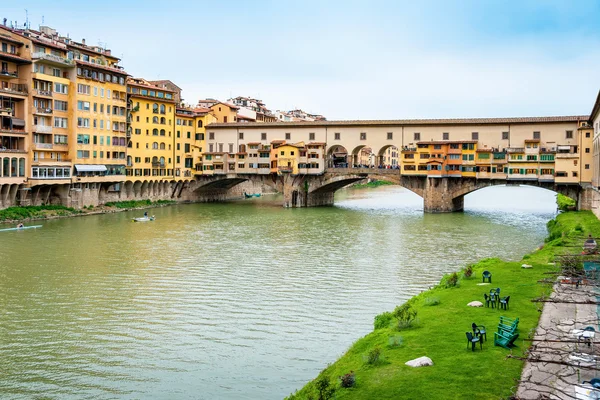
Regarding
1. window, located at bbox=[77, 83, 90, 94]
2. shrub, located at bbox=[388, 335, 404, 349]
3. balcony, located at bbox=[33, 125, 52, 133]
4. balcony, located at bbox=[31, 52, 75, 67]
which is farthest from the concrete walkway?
window, located at bbox=[77, 83, 90, 94]

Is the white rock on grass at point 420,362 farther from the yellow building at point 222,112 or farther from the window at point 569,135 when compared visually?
the yellow building at point 222,112

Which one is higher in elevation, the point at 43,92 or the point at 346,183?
the point at 43,92

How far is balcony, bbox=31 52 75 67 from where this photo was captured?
47656mm

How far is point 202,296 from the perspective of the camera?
2247 cm

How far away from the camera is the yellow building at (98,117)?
52.7 m

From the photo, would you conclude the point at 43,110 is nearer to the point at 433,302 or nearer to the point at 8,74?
the point at 8,74

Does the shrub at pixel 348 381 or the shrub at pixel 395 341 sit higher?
the shrub at pixel 395 341

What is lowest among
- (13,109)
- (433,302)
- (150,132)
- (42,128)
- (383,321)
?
(383,321)

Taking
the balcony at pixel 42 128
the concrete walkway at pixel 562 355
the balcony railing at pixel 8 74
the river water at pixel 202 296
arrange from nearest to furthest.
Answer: the concrete walkway at pixel 562 355 → the river water at pixel 202 296 → the balcony railing at pixel 8 74 → the balcony at pixel 42 128

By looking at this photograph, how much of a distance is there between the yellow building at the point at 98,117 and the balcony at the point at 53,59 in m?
0.93

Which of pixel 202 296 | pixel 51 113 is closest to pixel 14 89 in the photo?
pixel 51 113

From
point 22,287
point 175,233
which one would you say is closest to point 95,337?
point 22,287

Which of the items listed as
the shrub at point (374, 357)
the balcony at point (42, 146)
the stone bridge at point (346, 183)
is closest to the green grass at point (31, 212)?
the balcony at point (42, 146)

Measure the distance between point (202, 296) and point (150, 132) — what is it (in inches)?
1713
